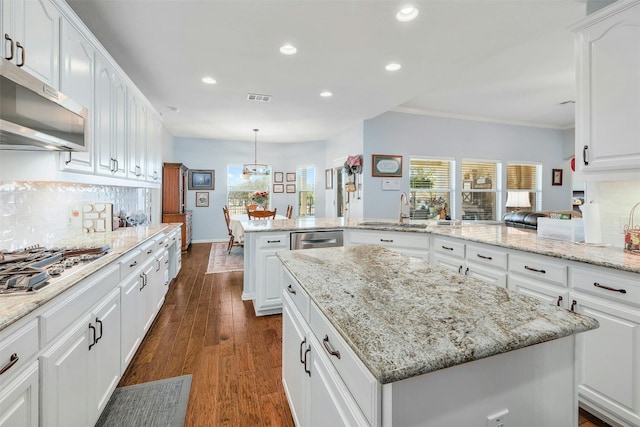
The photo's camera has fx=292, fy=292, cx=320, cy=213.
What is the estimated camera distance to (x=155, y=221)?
5250 mm

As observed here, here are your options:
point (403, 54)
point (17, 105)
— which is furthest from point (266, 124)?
point (17, 105)

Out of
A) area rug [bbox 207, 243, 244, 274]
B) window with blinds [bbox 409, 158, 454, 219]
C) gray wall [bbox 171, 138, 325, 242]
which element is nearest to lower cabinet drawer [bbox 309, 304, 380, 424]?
area rug [bbox 207, 243, 244, 274]

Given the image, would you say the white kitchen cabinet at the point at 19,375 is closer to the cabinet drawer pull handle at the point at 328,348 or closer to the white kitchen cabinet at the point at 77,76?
the cabinet drawer pull handle at the point at 328,348

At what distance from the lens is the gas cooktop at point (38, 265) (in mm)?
1106

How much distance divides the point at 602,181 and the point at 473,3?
63.1 inches

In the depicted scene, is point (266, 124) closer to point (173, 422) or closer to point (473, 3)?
point (473, 3)

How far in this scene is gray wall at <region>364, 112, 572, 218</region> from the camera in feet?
18.0

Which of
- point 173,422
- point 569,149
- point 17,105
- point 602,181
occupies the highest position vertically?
point 569,149

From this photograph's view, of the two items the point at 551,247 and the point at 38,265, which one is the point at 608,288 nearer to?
the point at 551,247

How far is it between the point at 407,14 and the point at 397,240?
2.00 meters

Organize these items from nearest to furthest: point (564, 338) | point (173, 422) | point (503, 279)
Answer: point (564, 338) → point (173, 422) → point (503, 279)

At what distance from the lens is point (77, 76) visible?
1.88 meters

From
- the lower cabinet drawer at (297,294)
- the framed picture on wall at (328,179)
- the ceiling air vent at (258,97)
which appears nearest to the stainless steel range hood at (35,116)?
the lower cabinet drawer at (297,294)

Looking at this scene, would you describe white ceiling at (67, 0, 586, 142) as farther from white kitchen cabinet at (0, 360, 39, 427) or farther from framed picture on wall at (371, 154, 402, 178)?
white kitchen cabinet at (0, 360, 39, 427)
